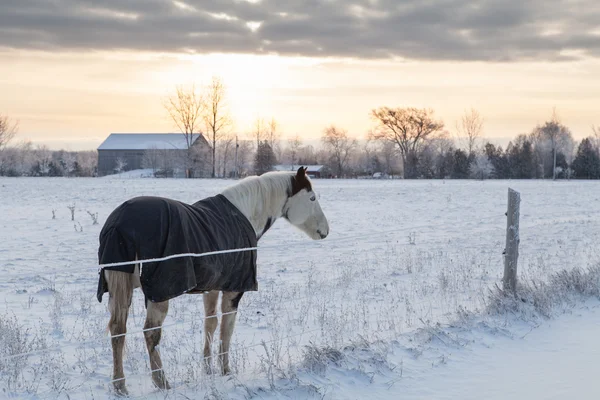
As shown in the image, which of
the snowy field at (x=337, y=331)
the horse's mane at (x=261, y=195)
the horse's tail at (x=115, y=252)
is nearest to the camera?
the horse's tail at (x=115, y=252)

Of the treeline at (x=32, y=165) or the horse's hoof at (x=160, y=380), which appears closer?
the horse's hoof at (x=160, y=380)

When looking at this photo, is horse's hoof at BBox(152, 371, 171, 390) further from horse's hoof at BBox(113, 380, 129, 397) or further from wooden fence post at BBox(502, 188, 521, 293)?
wooden fence post at BBox(502, 188, 521, 293)

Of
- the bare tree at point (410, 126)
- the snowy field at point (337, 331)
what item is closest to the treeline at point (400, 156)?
the bare tree at point (410, 126)

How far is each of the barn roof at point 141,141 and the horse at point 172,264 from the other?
248 feet

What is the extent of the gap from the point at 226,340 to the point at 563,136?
310 feet

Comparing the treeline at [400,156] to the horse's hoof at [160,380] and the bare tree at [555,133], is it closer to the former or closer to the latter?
the bare tree at [555,133]

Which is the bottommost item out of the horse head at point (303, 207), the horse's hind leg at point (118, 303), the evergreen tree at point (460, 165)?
the horse's hind leg at point (118, 303)

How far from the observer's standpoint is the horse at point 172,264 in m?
3.89

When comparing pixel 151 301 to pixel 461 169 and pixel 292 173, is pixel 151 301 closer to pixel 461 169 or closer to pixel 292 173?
pixel 292 173

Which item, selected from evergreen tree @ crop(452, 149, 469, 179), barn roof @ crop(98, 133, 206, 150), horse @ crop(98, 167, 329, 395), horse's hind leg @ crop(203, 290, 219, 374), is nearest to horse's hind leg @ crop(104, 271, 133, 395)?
horse @ crop(98, 167, 329, 395)

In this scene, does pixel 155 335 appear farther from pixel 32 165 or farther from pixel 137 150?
pixel 32 165

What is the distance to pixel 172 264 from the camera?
13.0 feet

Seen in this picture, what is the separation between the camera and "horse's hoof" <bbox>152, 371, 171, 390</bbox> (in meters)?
4.10

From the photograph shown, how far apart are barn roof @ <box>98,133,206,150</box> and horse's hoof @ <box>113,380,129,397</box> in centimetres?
7645
